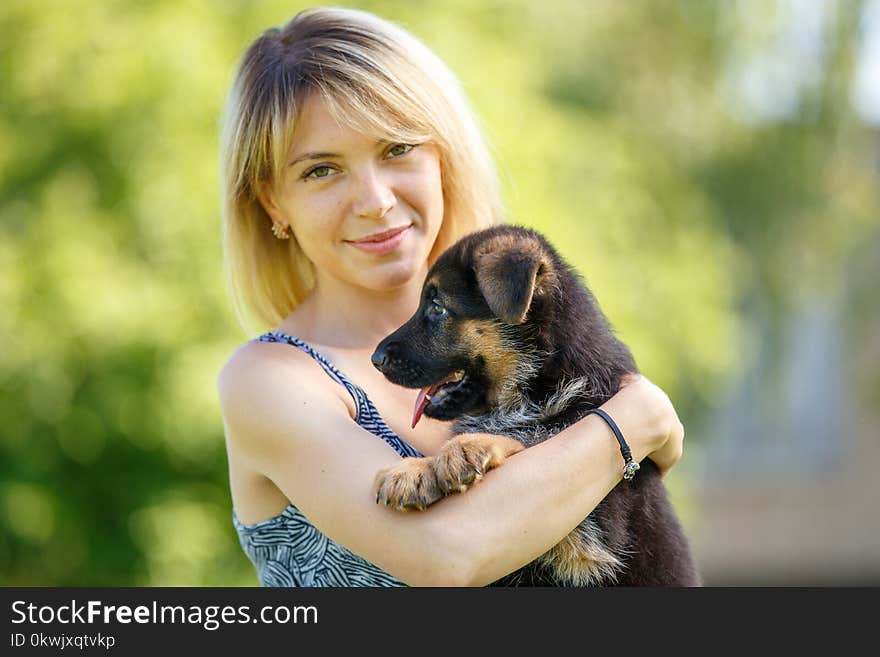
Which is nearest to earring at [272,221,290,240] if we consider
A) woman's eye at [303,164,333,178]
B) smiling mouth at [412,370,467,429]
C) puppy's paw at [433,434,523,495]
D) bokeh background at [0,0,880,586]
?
woman's eye at [303,164,333,178]

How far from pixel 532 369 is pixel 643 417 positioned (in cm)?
43

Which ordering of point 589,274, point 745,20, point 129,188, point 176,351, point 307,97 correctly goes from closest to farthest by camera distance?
point 307,97, point 176,351, point 129,188, point 589,274, point 745,20

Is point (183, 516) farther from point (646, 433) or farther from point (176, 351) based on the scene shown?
point (646, 433)

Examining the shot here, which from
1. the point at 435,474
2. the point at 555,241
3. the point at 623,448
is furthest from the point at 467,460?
the point at 555,241

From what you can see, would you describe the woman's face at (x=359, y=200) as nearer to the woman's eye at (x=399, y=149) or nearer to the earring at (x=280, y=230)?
the woman's eye at (x=399, y=149)

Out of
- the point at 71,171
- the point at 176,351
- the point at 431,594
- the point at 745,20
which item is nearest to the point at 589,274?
the point at 176,351

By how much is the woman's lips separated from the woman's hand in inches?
31.0

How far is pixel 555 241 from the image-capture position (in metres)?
7.82

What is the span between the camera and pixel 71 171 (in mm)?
7340

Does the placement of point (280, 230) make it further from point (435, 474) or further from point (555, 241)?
point (555, 241)

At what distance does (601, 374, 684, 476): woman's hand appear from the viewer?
2814mm

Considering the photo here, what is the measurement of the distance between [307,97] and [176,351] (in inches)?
154

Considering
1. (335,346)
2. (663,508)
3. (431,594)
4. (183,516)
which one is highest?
(183,516)

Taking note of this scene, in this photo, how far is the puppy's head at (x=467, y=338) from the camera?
3133 millimetres
